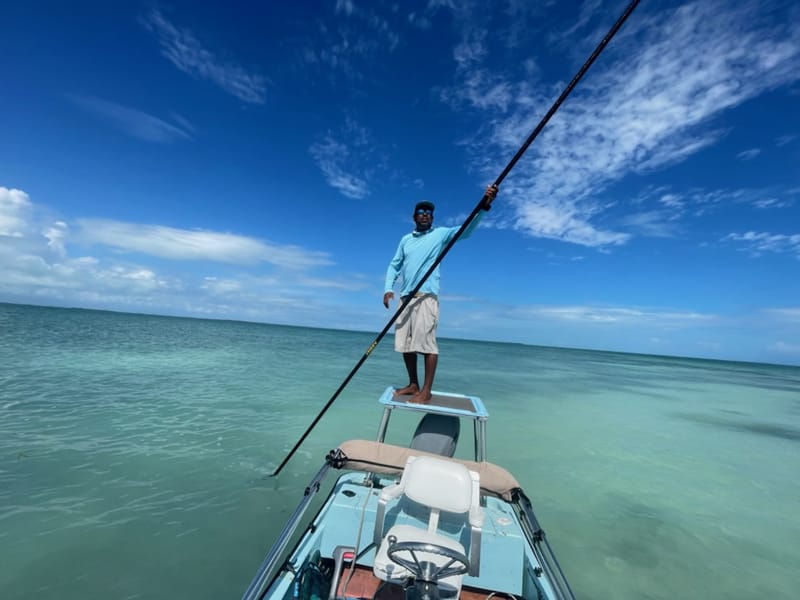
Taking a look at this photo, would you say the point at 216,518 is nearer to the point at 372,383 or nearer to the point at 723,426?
the point at 372,383

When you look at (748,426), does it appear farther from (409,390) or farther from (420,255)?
(420,255)

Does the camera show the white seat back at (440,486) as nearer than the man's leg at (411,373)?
Yes

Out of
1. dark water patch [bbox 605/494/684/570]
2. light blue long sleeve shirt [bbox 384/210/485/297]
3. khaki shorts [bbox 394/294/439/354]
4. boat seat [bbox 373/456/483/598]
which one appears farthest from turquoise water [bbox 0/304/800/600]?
light blue long sleeve shirt [bbox 384/210/485/297]

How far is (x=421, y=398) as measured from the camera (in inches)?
162

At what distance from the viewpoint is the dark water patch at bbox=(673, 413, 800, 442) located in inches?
505

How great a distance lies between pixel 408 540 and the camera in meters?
2.25

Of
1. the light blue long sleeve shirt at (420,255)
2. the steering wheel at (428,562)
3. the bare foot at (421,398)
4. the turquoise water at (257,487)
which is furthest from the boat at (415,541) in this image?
the turquoise water at (257,487)

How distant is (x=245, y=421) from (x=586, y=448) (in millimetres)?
9124

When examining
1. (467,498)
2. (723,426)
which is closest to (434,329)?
(467,498)

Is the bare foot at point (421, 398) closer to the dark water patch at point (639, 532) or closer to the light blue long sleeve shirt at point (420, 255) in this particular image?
the light blue long sleeve shirt at point (420, 255)

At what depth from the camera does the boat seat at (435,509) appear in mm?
2244

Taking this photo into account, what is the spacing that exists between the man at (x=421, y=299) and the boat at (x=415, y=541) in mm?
631

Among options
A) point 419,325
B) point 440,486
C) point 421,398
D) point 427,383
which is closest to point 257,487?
point 421,398

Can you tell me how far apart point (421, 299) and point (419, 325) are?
1.08 feet
